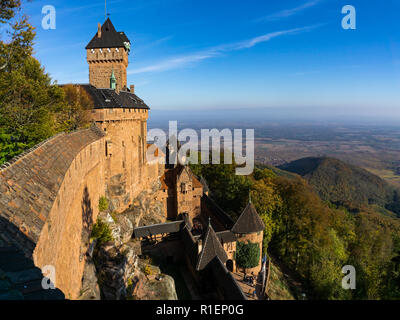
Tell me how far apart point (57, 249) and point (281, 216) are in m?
27.9

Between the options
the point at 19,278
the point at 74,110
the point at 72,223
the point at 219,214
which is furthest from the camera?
the point at 219,214

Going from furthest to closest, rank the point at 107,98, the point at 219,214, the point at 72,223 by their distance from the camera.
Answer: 1. the point at 219,214
2. the point at 107,98
3. the point at 72,223

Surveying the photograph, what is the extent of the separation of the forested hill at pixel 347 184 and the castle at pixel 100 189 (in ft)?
196

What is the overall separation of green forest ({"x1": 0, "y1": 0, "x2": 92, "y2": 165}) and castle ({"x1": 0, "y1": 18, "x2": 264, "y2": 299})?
166 cm

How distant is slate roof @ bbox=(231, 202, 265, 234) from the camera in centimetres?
2234

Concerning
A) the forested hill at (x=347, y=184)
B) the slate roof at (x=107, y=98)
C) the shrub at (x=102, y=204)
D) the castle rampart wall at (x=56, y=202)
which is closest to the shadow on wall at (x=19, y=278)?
the castle rampart wall at (x=56, y=202)

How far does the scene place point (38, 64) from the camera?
17.5m

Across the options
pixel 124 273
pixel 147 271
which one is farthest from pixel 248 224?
pixel 124 273

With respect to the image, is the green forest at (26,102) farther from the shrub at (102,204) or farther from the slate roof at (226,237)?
the slate roof at (226,237)

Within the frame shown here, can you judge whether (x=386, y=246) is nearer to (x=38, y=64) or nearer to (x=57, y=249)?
(x=57, y=249)

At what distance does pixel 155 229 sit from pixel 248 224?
9340 mm

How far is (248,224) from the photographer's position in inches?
883

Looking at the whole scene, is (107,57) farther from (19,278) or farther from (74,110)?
(19,278)
